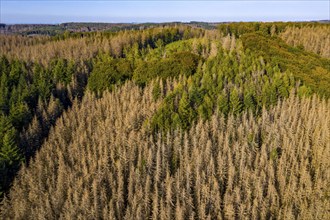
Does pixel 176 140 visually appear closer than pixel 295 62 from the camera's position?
Yes

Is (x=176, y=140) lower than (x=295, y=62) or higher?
lower

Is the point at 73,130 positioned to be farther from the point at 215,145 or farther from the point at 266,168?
the point at 266,168

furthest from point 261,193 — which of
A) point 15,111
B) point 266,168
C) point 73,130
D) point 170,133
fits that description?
point 15,111

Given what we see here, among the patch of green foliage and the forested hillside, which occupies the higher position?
the patch of green foliage

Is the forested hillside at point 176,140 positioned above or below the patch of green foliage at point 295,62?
below

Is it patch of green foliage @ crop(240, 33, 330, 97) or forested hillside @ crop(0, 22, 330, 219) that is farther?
patch of green foliage @ crop(240, 33, 330, 97)

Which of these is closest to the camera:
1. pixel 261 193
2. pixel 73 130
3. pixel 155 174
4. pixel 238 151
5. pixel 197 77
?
pixel 261 193

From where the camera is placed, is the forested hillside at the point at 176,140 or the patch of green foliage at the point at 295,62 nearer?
the forested hillside at the point at 176,140

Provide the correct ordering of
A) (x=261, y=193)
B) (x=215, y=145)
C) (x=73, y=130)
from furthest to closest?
(x=73, y=130), (x=215, y=145), (x=261, y=193)
